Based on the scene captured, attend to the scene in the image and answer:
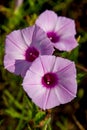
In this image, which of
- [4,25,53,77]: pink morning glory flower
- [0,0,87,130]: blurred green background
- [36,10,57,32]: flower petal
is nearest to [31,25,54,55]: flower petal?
[4,25,53,77]: pink morning glory flower

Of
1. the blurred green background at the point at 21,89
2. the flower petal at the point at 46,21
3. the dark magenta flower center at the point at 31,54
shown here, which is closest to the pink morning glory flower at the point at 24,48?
the dark magenta flower center at the point at 31,54

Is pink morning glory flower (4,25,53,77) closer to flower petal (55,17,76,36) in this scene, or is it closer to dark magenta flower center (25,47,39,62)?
dark magenta flower center (25,47,39,62)

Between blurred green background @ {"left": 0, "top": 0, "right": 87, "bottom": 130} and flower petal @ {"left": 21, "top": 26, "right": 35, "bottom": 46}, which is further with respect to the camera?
blurred green background @ {"left": 0, "top": 0, "right": 87, "bottom": 130}

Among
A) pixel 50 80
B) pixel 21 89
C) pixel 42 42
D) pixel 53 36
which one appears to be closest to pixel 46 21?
pixel 53 36

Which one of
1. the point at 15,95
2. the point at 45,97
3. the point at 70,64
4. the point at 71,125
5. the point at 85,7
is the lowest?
the point at 71,125

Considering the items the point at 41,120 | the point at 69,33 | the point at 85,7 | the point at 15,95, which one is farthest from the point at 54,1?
the point at 41,120

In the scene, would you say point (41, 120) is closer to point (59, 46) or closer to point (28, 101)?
point (28, 101)

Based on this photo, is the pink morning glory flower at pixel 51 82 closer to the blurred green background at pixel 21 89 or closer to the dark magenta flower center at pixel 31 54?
the dark magenta flower center at pixel 31 54

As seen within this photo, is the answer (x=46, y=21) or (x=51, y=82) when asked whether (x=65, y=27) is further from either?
(x=51, y=82)

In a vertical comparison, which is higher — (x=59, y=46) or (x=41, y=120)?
(x=59, y=46)
